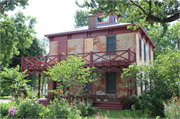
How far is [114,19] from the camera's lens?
68.3ft

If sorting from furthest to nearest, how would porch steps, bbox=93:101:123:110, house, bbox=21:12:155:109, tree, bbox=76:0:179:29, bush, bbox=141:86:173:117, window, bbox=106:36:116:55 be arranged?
window, bbox=106:36:116:55 < house, bbox=21:12:155:109 < porch steps, bbox=93:101:123:110 < tree, bbox=76:0:179:29 < bush, bbox=141:86:173:117

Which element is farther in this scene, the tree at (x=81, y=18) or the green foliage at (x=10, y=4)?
the tree at (x=81, y=18)

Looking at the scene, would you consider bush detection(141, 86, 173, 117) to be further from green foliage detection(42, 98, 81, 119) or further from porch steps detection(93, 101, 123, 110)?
green foliage detection(42, 98, 81, 119)

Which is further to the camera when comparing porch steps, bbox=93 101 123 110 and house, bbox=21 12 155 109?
house, bbox=21 12 155 109

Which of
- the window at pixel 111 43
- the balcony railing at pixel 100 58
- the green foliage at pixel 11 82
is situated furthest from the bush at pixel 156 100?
the window at pixel 111 43

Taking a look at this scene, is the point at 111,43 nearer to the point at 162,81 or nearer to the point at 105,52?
the point at 105,52

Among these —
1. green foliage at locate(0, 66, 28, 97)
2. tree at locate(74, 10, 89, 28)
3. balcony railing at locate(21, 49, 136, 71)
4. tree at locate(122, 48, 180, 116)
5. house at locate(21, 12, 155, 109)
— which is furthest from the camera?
tree at locate(74, 10, 89, 28)

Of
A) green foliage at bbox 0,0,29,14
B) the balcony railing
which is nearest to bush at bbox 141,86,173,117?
the balcony railing

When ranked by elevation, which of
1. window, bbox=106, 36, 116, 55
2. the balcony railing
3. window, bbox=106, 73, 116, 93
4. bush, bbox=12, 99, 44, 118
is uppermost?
window, bbox=106, 36, 116, 55

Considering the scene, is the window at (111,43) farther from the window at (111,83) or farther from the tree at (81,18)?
the tree at (81,18)

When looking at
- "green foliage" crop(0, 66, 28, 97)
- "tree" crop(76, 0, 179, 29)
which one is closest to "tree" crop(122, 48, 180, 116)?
"tree" crop(76, 0, 179, 29)

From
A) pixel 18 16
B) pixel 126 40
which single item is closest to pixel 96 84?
pixel 126 40

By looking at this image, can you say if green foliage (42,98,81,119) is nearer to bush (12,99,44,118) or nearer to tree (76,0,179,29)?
bush (12,99,44,118)

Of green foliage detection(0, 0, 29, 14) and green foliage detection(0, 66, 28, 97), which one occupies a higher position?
green foliage detection(0, 0, 29, 14)
